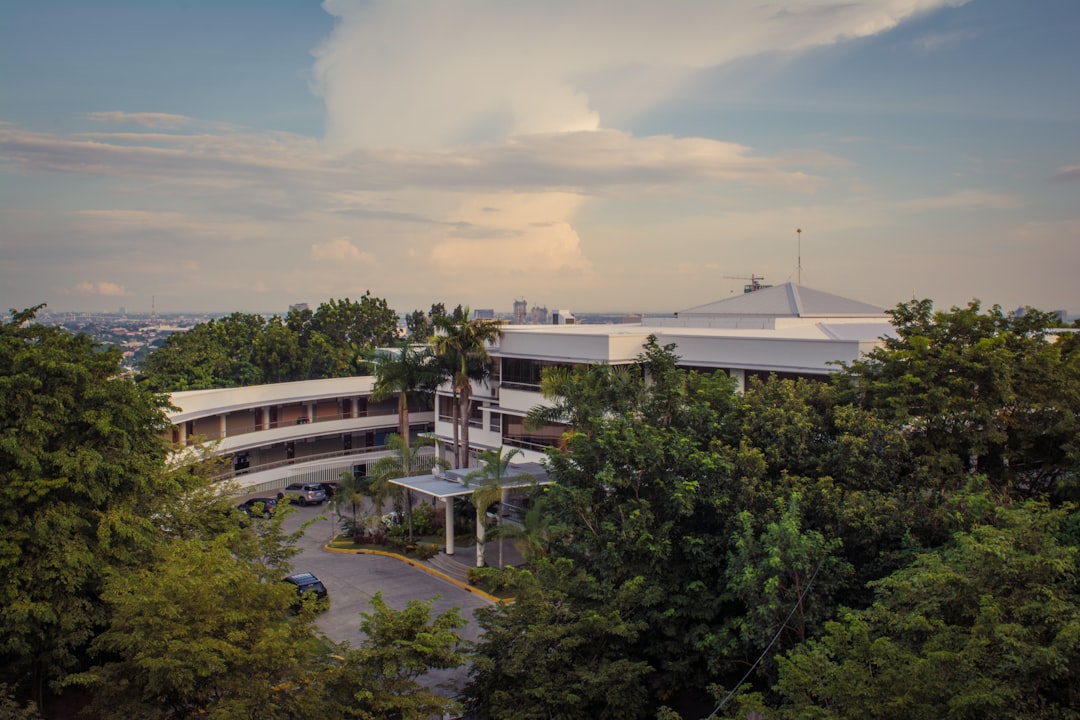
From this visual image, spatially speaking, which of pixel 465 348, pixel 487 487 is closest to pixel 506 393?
pixel 465 348

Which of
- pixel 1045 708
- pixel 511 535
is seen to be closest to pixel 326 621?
pixel 511 535

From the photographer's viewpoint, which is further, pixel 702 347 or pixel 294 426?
pixel 294 426

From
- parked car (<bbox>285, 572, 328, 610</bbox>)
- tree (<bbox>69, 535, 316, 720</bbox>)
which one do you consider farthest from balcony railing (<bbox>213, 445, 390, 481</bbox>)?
tree (<bbox>69, 535, 316, 720</bbox>)

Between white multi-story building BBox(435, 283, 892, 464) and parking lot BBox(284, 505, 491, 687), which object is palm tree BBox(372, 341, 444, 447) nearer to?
white multi-story building BBox(435, 283, 892, 464)

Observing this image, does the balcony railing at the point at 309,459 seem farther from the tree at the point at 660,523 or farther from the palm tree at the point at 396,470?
the tree at the point at 660,523

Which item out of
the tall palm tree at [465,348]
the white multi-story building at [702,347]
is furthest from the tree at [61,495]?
the white multi-story building at [702,347]

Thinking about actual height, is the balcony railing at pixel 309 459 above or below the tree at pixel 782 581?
below

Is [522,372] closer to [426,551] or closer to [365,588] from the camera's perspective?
[426,551]

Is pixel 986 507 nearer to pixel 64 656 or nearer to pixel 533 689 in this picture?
pixel 533 689
